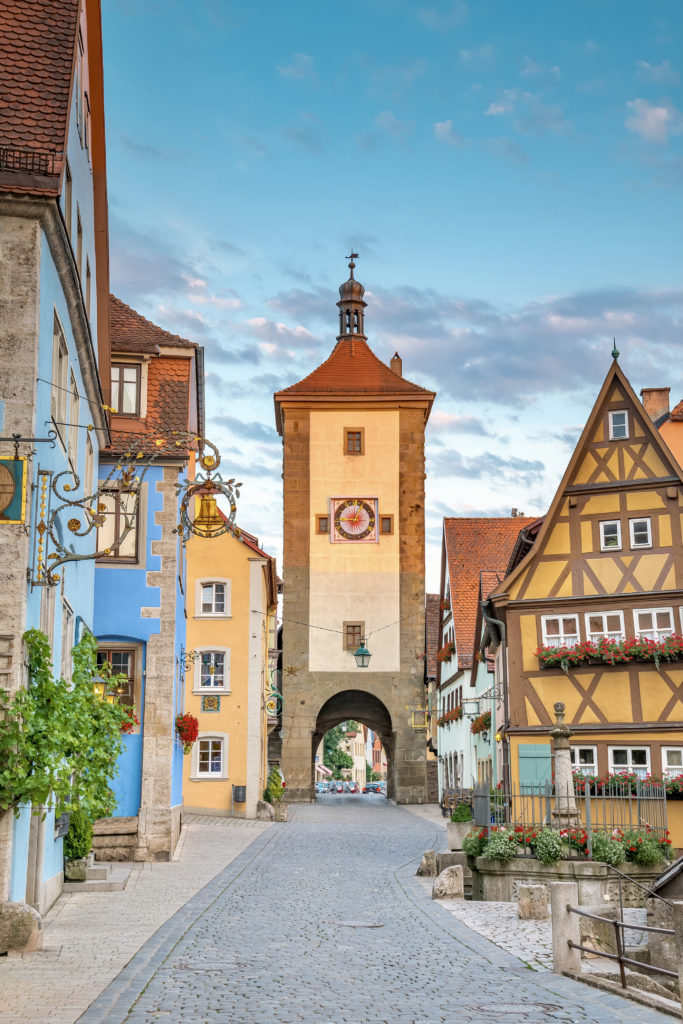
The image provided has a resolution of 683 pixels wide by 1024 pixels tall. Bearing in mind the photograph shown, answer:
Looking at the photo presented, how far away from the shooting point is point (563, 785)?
19125 mm

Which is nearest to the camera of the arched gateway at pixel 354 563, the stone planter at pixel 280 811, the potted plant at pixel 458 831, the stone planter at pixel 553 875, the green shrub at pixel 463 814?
the stone planter at pixel 553 875

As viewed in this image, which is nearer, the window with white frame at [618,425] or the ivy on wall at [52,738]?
the ivy on wall at [52,738]

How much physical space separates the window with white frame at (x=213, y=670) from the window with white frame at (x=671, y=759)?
15499mm

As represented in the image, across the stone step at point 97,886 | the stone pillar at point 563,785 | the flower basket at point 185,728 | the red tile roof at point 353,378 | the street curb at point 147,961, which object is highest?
the red tile roof at point 353,378

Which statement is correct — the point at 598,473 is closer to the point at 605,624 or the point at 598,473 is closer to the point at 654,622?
the point at 605,624

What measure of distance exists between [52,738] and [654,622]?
54.5ft

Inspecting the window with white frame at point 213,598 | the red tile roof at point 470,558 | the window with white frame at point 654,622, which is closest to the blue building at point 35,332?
the window with white frame at point 654,622

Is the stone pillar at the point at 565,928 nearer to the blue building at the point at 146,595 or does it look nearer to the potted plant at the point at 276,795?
the blue building at the point at 146,595

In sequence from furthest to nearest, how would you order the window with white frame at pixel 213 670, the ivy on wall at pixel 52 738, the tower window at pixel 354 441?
the tower window at pixel 354 441 → the window with white frame at pixel 213 670 → the ivy on wall at pixel 52 738

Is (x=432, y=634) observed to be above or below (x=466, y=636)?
above

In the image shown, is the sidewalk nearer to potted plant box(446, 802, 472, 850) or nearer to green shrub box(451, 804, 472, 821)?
potted plant box(446, 802, 472, 850)

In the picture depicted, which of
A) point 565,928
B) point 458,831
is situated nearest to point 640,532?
point 458,831

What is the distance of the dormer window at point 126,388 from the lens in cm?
2222

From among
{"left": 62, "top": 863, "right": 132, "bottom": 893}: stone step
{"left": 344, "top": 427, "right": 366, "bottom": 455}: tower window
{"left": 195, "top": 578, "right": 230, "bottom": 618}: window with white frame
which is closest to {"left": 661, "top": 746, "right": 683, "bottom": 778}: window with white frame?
{"left": 62, "top": 863, "right": 132, "bottom": 893}: stone step
